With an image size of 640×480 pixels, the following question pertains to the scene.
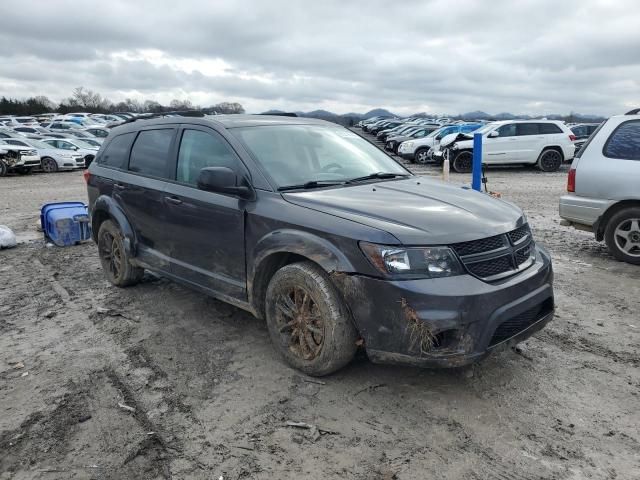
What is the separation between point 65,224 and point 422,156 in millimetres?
17684

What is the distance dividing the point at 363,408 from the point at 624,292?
3.60m

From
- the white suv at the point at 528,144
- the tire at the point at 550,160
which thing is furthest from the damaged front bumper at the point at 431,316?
the tire at the point at 550,160

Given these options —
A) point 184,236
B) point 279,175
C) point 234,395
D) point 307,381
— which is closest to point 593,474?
point 307,381

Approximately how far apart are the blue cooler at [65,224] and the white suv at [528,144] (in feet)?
46.3

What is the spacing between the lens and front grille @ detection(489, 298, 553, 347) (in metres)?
3.29

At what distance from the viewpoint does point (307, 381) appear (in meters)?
3.61

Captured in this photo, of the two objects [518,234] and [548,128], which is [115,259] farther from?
[548,128]

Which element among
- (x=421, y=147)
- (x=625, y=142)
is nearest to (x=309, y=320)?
(x=625, y=142)

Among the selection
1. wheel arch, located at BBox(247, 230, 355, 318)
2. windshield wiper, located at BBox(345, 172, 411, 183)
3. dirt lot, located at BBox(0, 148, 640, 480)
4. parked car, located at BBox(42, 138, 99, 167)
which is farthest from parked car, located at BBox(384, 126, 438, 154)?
wheel arch, located at BBox(247, 230, 355, 318)

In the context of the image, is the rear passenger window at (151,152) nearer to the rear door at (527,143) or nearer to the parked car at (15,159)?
the rear door at (527,143)

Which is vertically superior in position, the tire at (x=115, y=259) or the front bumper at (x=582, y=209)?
the front bumper at (x=582, y=209)

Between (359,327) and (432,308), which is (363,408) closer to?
(359,327)

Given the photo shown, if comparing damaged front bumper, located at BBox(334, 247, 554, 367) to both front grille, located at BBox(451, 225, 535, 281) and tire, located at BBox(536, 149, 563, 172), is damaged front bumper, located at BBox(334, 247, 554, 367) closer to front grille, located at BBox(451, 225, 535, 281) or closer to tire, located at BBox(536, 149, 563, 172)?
front grille, located at BBox(451, 225, 535, 281)

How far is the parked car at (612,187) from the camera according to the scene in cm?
631
